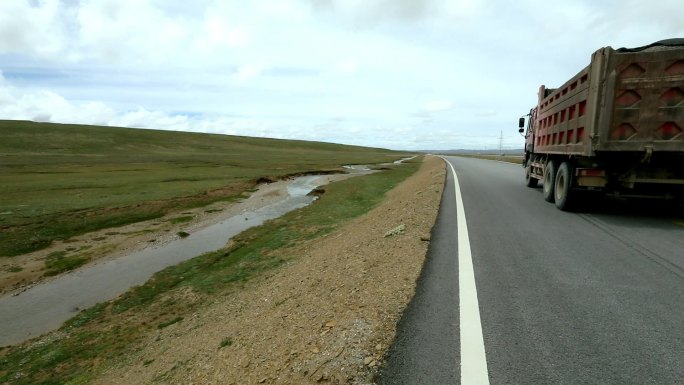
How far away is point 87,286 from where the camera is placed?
35.4 feet

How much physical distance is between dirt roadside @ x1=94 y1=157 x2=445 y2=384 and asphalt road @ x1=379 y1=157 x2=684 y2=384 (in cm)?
30

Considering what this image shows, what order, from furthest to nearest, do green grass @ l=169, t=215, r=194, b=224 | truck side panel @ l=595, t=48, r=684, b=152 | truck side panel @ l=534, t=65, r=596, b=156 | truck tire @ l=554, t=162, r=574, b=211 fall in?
1. green grass @ l=169, t=215, r=194, b=224
2. truck tire @ l=554, t=162, r=574, b=211
3. truck side panel @ l=534, t=65, r=596, b=156
4. truck side panel @ l=595, t=48, r=684, b=152

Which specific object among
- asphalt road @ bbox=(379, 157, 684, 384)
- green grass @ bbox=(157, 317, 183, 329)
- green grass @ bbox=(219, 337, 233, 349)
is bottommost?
green grass @ bbox=(157, 317, 183, 329)

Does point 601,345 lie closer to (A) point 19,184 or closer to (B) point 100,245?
(B) point 100,245

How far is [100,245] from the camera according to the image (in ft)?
47.5

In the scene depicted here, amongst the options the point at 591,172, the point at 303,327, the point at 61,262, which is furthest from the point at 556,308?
the point at 61,262

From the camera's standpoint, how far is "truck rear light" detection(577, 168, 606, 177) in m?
9.00

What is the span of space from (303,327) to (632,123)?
332 inches

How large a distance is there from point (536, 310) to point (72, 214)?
20.2 metres

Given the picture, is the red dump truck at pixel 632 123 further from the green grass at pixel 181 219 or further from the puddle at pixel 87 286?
the green grass at pixel 181 219

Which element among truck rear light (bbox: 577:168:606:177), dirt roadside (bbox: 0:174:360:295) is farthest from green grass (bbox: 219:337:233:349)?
dirt roadside (bbox: 0:174:360:295)

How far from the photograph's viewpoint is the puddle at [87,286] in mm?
8719

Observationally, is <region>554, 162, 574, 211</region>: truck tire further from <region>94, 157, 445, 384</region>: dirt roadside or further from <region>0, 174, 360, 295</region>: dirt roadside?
<region>0, 174, 360, 295</region>: dirt roadside

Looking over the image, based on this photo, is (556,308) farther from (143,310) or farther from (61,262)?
(61,262)
